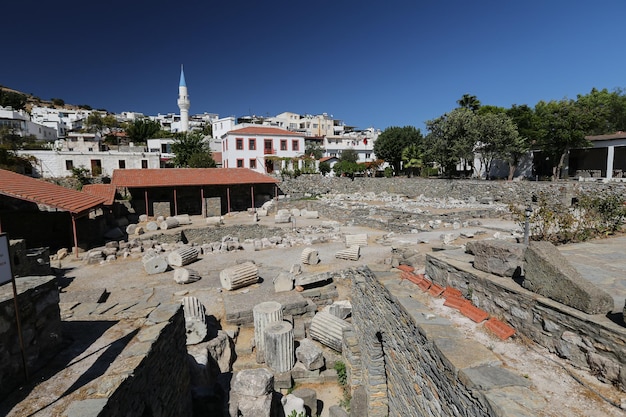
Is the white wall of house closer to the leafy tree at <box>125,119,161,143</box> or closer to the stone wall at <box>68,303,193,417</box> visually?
the leafy tree at <box>125,119,161,143</box>

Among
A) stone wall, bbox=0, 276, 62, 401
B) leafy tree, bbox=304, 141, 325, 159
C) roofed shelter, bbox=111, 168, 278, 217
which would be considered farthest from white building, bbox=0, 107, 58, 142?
stone wall, bbox=0, 276, 62, 401

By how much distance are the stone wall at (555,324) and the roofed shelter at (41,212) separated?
17.0 meters

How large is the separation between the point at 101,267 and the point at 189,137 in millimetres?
30010

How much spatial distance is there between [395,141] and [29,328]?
155 ft

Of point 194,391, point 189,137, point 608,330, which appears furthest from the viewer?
point 189,137

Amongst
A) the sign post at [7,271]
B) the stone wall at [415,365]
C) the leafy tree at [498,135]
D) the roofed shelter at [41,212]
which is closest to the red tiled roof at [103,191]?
the roofed shelter at [41,212]

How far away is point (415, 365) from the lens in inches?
192

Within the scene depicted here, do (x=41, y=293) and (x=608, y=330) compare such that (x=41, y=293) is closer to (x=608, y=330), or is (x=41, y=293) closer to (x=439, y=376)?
(x=439, y=376)

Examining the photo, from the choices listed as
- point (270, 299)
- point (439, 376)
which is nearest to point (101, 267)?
point (270, 299)

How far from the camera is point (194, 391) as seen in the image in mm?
6496

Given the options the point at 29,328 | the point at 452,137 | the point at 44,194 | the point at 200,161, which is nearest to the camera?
the point at 29,328

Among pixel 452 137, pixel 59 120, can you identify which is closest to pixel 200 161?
pixel 452 137

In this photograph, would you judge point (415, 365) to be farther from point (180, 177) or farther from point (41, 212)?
point (180, 177)

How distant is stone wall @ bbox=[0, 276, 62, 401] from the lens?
12.1 ft
